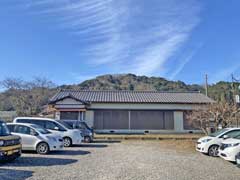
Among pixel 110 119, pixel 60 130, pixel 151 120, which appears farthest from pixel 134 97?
pixel 60 130

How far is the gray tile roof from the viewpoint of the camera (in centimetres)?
3100

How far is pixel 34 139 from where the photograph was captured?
12375 mm

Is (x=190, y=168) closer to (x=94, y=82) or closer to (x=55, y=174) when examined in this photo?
(x=55, y=174)

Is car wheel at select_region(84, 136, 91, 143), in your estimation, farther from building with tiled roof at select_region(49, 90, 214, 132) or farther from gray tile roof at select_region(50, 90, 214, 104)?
gray tile roof at select_region(50, 90, 214, 104)

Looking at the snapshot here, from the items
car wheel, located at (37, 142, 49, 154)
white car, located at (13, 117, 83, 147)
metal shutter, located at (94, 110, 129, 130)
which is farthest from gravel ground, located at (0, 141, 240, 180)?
metal shutter, located at (94, 110, 129, 130)

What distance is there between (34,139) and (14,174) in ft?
15.0

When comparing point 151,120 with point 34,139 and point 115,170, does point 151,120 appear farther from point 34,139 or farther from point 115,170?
point 115,170

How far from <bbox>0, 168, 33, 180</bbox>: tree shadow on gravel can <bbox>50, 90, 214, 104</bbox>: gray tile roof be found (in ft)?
68.4

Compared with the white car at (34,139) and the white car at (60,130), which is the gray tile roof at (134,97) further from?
the white car at (34,139)

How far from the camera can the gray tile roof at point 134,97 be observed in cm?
3100

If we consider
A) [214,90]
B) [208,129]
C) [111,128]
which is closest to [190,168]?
[208,129]

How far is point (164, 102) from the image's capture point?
1223 inches

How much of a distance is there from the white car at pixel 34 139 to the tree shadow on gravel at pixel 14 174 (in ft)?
12.6

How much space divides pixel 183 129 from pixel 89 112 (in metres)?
10.7
